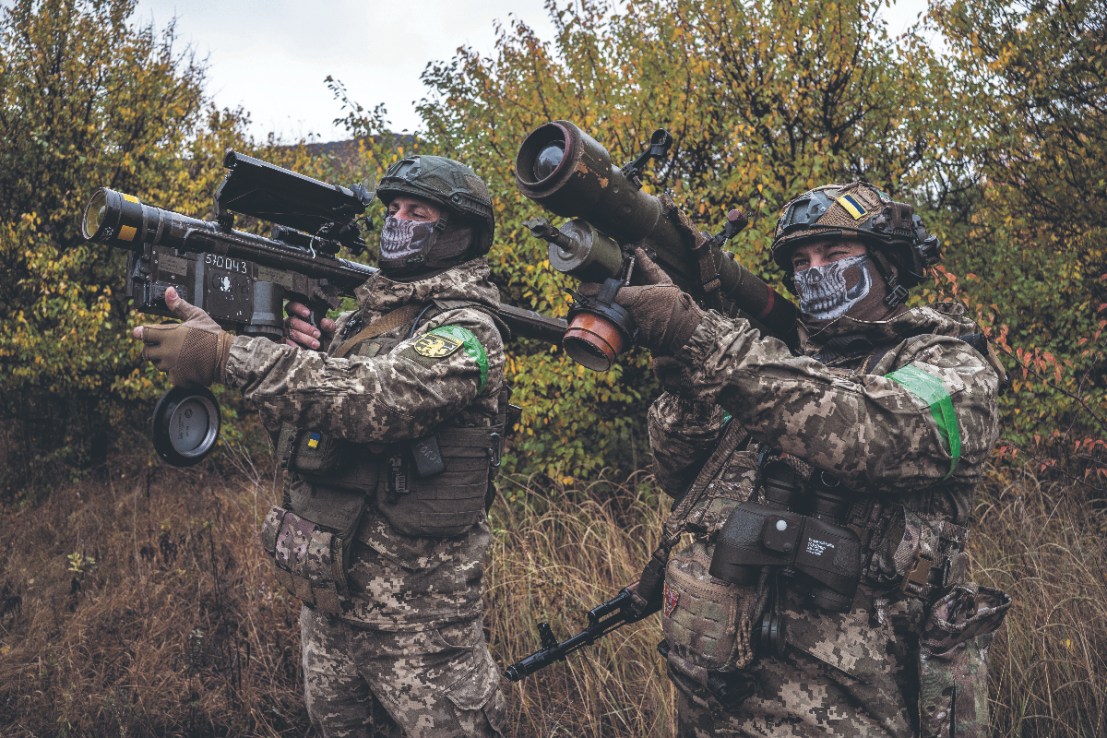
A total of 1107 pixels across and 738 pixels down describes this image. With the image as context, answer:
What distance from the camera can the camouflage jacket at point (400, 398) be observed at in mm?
2273

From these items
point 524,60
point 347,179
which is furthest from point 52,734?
point 347,179

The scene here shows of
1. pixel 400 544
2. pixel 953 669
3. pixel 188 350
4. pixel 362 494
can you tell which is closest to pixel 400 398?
pixel 362 494

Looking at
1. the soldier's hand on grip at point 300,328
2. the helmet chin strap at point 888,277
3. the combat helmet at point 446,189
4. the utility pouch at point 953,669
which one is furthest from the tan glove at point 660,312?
the soldier's hand on grip at point 300,328

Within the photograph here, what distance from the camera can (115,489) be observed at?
8.07 meters

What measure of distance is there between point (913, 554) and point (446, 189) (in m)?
1.90

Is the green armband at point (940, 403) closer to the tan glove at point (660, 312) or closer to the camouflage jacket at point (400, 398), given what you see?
the tan glove at point (660, 312)

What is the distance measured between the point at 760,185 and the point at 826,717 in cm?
389

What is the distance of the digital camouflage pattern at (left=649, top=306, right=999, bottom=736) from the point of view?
67.1 inches

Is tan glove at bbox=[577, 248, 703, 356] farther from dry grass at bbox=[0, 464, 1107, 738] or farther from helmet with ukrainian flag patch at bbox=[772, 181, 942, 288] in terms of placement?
dry grass at bbox=[0, 464, 1107, 738]

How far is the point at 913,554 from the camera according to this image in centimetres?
185

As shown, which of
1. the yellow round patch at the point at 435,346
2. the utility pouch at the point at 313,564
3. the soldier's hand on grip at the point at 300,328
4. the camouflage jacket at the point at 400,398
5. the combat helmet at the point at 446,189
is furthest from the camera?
the soldier's hand on grip at the point at 300,328

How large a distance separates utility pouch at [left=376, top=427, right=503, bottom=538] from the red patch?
0.80 meters

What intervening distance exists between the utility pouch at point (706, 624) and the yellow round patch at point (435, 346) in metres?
0.95

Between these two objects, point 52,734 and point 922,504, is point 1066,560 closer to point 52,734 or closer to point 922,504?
point 922,504
